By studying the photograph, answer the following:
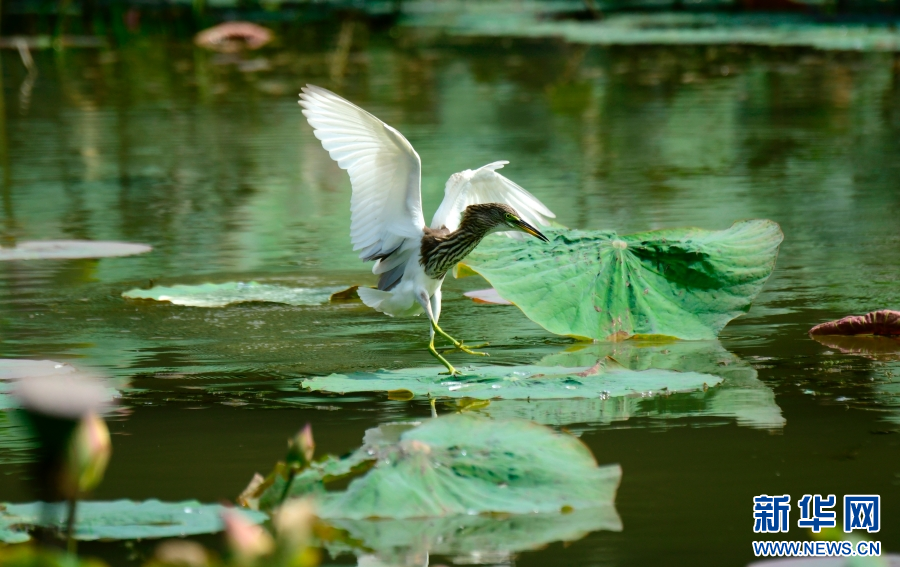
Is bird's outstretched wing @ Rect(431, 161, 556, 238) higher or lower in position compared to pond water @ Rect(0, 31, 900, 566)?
higher

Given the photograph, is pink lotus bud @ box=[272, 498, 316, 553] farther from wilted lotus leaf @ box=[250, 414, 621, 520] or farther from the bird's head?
the bird's head

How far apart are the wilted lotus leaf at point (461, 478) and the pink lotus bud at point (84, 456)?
1.08 metres

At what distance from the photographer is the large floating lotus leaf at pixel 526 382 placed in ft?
9.80

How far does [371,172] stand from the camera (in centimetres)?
385

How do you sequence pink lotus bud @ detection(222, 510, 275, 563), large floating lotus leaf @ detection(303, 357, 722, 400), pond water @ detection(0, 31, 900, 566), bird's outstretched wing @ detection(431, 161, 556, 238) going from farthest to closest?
1. bird's outstretched wing @ detection(431, 161, 556, 238)
2. large floating lotus leaf @ detection(303, 357, 722, 400)
3. pond water @ detection(0, 31, 900, 566)
4. pink lotus bud @ detection(222, 510, 275, 563)

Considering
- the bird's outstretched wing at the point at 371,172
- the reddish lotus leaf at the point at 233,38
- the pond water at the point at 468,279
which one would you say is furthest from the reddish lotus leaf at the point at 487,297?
the reddish lotus leaf at the point at 233,38

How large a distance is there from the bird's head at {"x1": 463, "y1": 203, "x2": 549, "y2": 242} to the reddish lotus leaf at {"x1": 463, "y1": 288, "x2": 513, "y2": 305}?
0.67 meters

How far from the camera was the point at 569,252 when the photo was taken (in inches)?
161

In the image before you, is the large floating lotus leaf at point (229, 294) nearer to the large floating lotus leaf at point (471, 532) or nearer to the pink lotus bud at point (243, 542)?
the large floating lotus leaf at point (471, 532)

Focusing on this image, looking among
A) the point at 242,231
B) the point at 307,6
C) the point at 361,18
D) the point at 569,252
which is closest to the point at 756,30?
A: the point at 361,18

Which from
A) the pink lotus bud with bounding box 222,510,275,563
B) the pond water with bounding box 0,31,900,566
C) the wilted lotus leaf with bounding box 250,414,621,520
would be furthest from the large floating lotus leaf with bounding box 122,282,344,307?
the pink lotus bud with bounding box 222,510,275,563

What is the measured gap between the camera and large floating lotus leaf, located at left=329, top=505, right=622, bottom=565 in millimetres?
2191

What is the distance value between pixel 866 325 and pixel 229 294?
2009 mm

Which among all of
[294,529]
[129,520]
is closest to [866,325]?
[129,520]
